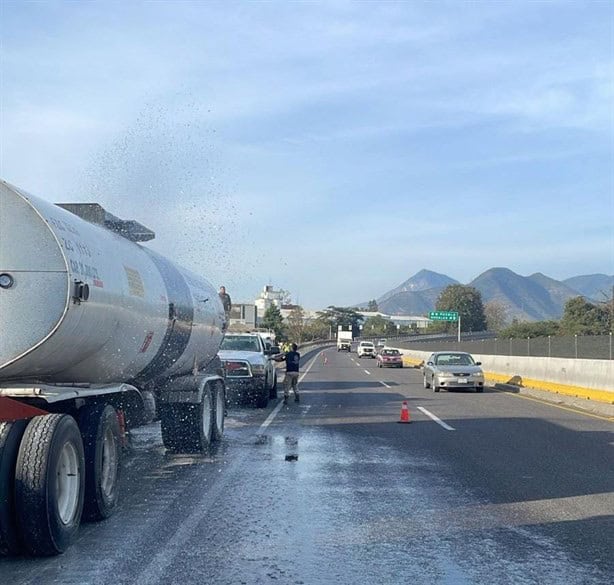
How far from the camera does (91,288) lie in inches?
311

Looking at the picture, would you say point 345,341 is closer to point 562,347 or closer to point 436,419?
point 562,347

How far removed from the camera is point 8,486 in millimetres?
6625

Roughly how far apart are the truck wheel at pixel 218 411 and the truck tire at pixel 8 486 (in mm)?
7333

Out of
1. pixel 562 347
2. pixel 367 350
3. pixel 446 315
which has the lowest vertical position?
pixel 367 350

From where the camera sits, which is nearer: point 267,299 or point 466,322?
point 267,299

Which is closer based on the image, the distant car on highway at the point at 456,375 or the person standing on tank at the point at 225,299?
the person standing on tank at the point at 225,299

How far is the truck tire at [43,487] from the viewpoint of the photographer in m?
6.54

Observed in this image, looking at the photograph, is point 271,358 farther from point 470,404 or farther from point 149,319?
point 149,319

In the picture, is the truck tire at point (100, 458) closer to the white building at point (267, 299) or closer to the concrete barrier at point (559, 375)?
the concrete barrier at point (559, 375)

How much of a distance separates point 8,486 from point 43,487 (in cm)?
31

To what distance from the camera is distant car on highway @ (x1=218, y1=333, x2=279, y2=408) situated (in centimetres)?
2095

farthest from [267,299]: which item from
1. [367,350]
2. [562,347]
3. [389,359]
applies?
[562,347]

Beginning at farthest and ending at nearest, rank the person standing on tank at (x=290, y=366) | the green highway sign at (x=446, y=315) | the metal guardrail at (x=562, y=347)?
the green highway sign at (x=446, y=315)
the metal guardrail at (x=562, y=347)
the person standing on tank at (x=290, y=366)

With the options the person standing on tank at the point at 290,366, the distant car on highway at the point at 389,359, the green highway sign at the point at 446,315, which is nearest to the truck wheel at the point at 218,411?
the person standing on tank at the point at 290,366
